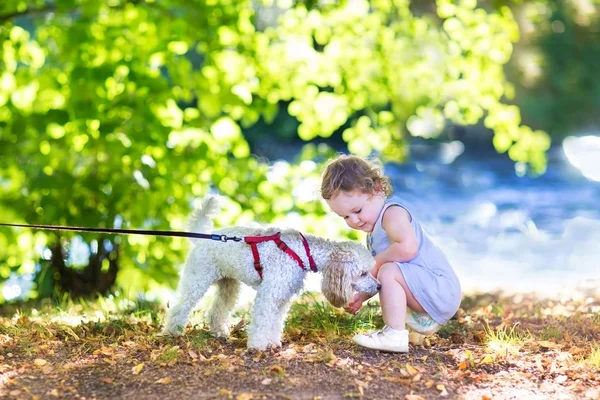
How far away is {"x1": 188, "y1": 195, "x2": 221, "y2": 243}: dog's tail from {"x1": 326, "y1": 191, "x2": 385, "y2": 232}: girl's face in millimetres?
665

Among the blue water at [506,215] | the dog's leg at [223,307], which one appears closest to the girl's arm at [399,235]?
the dog's leg at [223,307]

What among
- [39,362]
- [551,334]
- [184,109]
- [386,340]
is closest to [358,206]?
[386,340]

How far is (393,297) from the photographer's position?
4180 millimetres

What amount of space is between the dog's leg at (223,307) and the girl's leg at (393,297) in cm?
89

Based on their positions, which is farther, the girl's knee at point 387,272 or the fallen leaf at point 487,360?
the girl's knee at point 387,272

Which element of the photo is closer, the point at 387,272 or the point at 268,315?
the point at 268,315

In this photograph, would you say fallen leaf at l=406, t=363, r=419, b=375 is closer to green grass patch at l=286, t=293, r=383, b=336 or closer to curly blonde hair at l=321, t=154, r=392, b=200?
green grass patch at l=286, t=293, r=383, b=336

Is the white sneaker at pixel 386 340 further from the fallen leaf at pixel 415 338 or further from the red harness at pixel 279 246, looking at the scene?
the red harness at pixel 279 246

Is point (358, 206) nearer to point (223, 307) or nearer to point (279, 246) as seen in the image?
point (279, 246)

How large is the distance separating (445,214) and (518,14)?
967 centimetres

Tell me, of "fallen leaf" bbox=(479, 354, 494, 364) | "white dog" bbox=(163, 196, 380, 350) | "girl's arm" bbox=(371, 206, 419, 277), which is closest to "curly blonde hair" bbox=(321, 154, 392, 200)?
"girl's arm" bbox=(371, 206, 419, 277)

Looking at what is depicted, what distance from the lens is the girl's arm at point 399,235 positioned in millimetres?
4242

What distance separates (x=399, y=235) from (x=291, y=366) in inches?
38.4

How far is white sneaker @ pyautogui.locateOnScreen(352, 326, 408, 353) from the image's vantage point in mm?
4109
